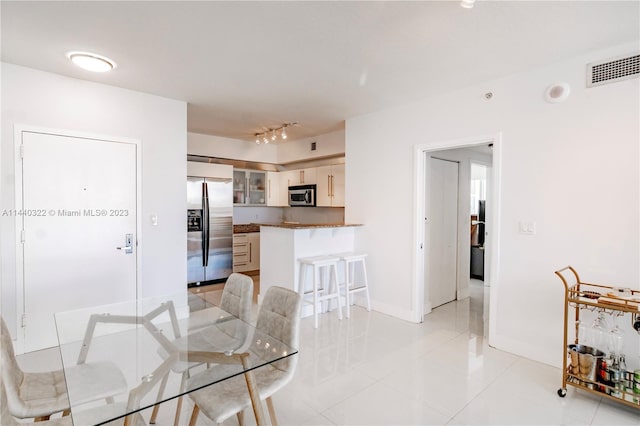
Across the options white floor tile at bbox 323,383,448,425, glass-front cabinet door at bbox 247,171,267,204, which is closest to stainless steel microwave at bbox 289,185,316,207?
glass-front cabinet door at bbox 247,171,267,204

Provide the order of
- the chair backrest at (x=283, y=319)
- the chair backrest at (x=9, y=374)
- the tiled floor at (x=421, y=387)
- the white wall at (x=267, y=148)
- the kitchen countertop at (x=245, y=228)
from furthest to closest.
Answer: the kitchen countertop at (x=245, y=228), the white wall at (x=267, y=148), the tiled floor at (x=421, y=387), the chair backrest at (x=283, y=319), the chair backrest at (x=9, y=374)

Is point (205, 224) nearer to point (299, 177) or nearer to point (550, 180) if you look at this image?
point (299, 177)

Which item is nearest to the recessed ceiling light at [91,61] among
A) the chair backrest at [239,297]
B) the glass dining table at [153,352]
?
the glass dining table at [153,352]

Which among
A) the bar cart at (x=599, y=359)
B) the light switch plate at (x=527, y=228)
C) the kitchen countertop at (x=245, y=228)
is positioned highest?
the light switch plate at (x=527, y=228)

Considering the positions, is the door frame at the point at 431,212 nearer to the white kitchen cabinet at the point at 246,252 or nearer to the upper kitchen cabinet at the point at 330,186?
the upper kitchen cabinet at the point at 330,186

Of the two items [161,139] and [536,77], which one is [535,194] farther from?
[161,139]

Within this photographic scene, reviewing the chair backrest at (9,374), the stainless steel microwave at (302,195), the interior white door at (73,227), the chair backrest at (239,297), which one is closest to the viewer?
the chair backrest at (9,374)

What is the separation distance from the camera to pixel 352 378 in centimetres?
256

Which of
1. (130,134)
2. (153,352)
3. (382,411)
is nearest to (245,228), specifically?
(130,134)

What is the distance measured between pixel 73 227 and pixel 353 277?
10.5ft

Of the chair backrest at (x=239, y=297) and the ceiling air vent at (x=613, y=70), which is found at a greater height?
the ceiling air vent at (x=613, y=70)

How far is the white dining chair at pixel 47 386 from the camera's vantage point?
1.45 meters

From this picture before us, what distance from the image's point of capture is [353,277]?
4.48m

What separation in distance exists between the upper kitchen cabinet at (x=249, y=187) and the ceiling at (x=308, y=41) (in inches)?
116
